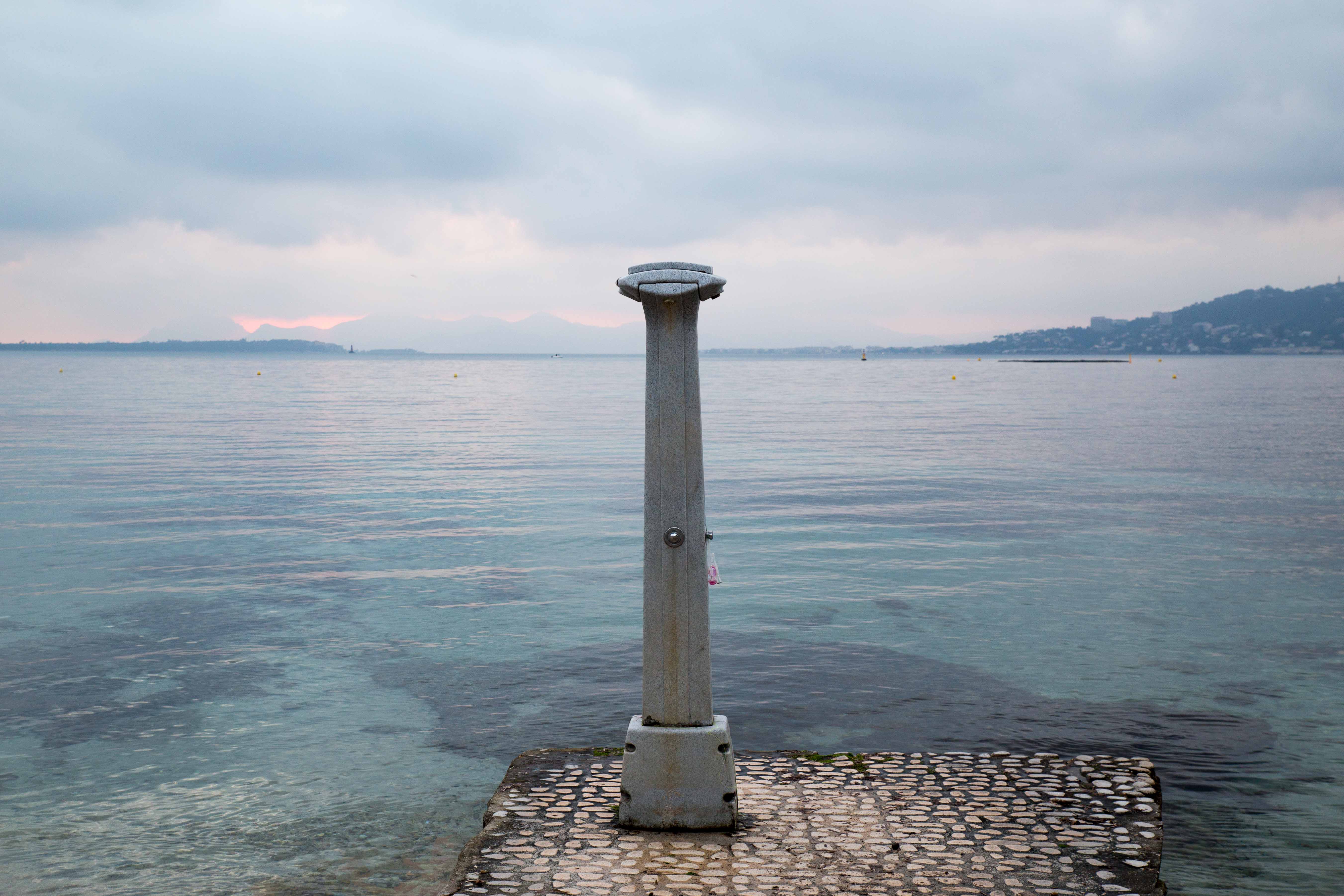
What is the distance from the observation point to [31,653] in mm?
11367

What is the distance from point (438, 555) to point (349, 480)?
432 inches

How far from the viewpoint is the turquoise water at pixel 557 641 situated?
742cm

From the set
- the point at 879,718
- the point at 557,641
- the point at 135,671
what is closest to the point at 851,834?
the point at 879,718

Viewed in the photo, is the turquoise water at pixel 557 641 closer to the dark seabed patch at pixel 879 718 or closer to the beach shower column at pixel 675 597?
the dark seabed patch at pixel 879 718

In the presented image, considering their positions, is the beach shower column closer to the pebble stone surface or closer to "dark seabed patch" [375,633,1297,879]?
the pebble stone surface

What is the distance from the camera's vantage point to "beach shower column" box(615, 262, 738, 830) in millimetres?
5973

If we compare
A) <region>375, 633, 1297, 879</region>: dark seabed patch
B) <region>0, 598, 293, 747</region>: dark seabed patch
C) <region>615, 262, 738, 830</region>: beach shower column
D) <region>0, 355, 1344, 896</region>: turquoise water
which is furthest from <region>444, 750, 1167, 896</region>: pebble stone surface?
<region>0, 598, 293, 747</region>: dark seabed patch

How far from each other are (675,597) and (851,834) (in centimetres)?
166

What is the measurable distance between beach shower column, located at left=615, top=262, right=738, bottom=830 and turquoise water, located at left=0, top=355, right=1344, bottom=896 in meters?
1.62

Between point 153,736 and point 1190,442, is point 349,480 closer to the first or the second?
point 153,736

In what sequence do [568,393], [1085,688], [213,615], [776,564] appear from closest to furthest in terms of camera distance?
[1085,688]
[213,615]
[776,564]
[568,393]

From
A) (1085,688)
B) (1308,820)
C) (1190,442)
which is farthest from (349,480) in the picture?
(1190,442)

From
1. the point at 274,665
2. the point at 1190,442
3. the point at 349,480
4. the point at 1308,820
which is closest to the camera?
the point at 1308,820

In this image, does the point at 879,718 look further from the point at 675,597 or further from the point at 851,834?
the point at 675,597
